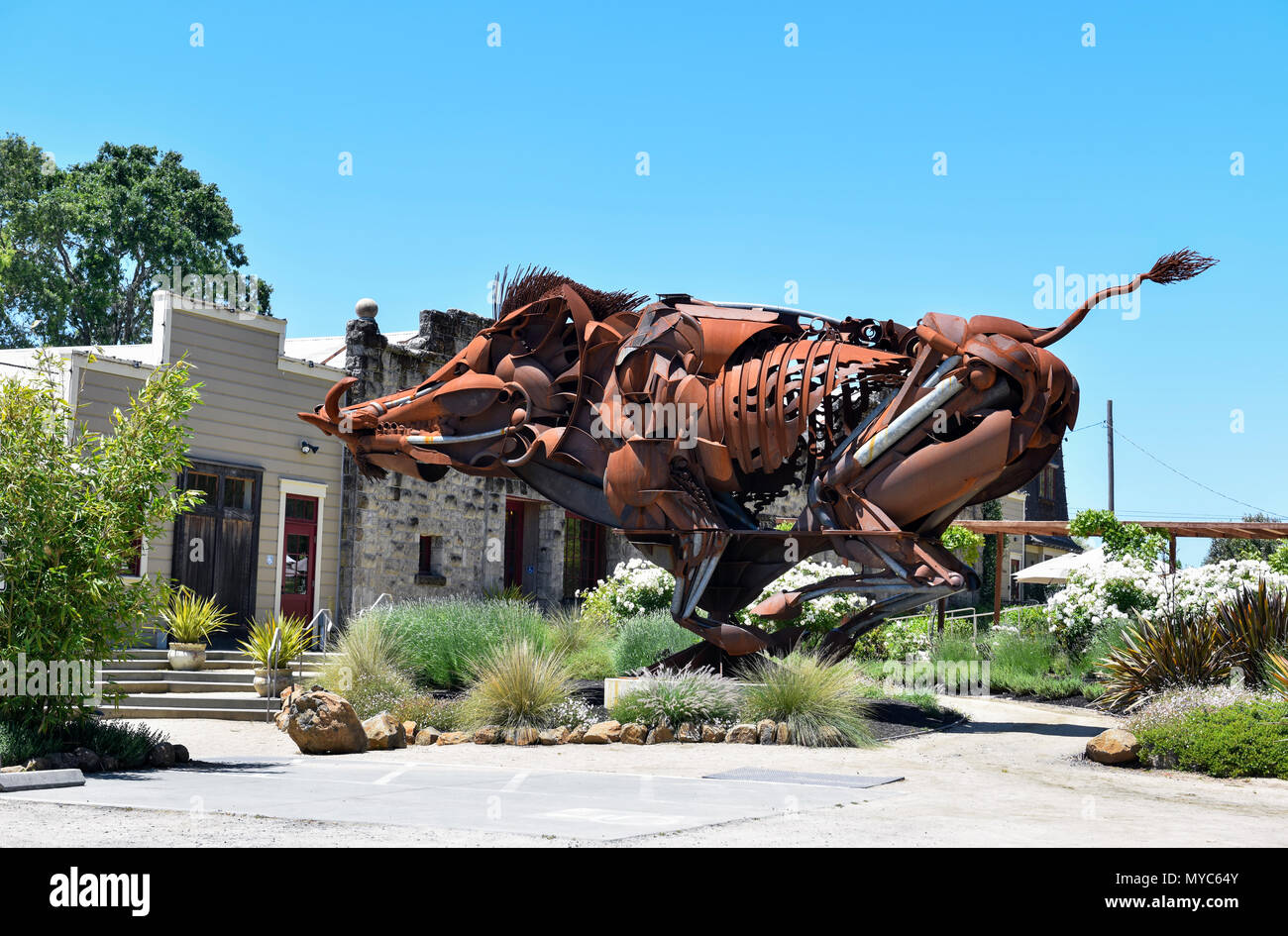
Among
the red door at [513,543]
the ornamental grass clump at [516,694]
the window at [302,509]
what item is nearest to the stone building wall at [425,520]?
the red door at [513,543]

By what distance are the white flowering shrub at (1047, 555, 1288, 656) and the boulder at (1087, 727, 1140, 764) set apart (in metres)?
6.68

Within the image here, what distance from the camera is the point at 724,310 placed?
1466 cm

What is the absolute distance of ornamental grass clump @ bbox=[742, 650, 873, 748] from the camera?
12.5 m

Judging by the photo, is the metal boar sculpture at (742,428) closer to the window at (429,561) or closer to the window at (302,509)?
the window at (302,509)

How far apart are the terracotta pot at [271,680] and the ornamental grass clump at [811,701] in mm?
6458

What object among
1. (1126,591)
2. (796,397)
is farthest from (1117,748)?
(1126,591)

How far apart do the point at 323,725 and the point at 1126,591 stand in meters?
12.4

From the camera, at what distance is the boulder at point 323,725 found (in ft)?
40.1

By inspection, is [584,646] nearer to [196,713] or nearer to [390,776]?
[196,713]

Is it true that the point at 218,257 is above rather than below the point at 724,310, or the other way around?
above
